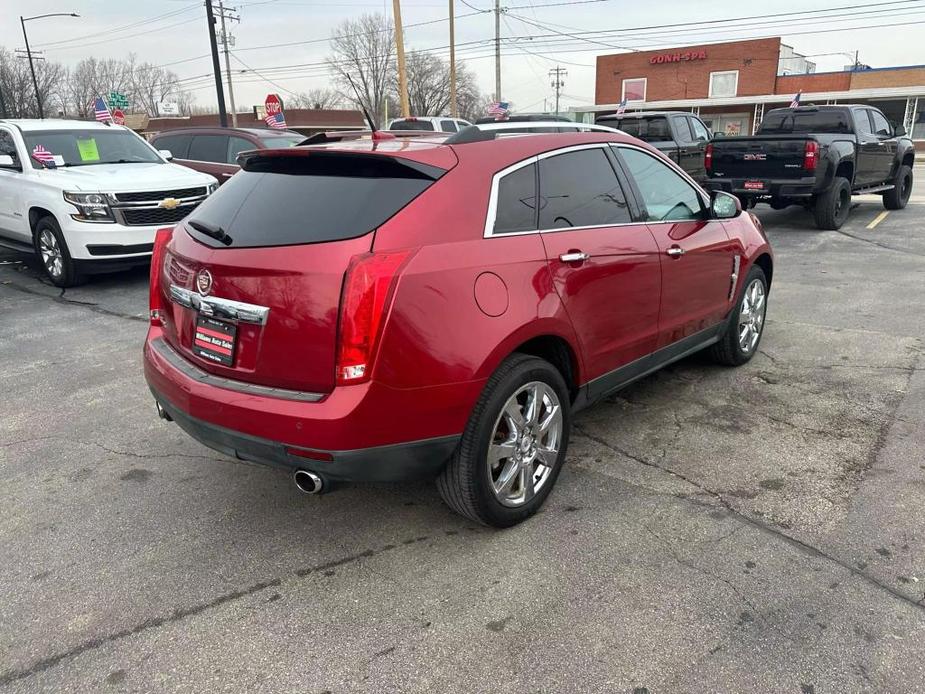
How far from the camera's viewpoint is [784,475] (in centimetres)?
358

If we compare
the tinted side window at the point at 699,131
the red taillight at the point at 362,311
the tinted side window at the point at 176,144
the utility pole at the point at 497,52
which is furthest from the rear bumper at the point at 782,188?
the utility pole at the point at 497,52

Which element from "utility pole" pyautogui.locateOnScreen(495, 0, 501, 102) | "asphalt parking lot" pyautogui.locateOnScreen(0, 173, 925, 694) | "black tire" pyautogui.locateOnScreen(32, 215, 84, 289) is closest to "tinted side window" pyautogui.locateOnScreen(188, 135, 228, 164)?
"black tire" pyautogui.locateOnScreen(32, 215, 84, 289)

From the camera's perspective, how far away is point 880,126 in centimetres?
1302

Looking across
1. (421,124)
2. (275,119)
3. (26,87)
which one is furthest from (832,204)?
(26,87)

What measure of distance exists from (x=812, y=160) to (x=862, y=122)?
2.92m

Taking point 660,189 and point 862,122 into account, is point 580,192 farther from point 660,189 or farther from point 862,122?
point 862,122

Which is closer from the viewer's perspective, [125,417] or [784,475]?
[784,475]

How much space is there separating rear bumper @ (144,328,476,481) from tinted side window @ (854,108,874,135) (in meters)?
12.1

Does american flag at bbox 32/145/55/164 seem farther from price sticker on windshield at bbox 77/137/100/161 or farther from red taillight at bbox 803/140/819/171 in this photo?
red taillight at bbox 803/140/819/171

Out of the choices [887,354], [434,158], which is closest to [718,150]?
[887,354]

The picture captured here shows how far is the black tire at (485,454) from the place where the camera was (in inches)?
111

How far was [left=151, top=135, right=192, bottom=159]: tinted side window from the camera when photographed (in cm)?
1217

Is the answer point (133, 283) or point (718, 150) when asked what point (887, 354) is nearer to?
point (718, 150)

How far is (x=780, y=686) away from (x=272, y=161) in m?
2.88
